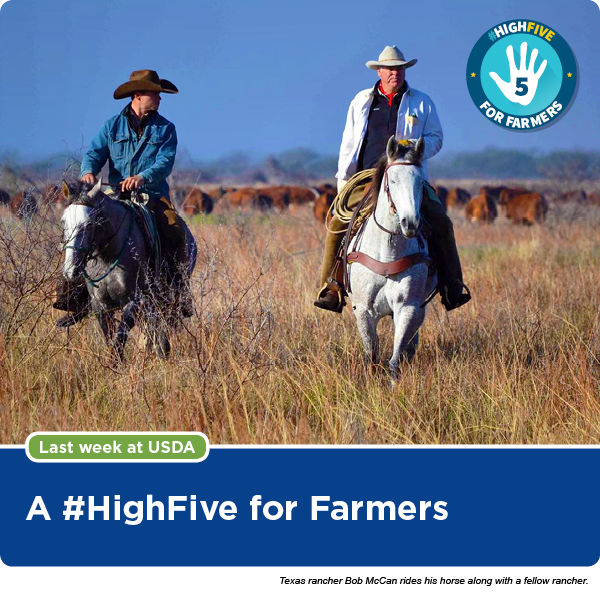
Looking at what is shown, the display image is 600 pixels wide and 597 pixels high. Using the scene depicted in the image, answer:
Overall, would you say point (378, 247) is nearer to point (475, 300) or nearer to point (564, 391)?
point (564, 391)

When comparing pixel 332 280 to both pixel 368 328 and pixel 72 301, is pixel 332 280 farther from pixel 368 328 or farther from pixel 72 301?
pixel 72 301

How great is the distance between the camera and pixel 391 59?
707cm

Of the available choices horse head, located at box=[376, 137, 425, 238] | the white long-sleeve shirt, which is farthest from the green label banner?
the white long-sleeve shirt

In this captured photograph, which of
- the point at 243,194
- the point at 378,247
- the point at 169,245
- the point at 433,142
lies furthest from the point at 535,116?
the point at 243,194

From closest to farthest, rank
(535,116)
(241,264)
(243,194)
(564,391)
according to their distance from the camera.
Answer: (564,391)
(535,116)
(241,264)
(243,194)

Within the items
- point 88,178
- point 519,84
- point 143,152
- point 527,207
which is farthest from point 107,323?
point 527,207

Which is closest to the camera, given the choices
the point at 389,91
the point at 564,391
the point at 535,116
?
the point at 564,391

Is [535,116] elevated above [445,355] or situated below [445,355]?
above

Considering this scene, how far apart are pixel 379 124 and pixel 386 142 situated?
15cm

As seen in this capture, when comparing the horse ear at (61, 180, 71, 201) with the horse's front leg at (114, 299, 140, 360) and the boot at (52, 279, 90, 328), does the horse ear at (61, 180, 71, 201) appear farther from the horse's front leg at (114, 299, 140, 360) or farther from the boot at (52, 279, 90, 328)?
the horse's front leg at (114, 299, 140, 360)

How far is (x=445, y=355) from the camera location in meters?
7.30

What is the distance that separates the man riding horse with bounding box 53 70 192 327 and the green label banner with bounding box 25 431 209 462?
250 cm

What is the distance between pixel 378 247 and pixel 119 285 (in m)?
2.08

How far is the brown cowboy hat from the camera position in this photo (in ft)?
24.2
